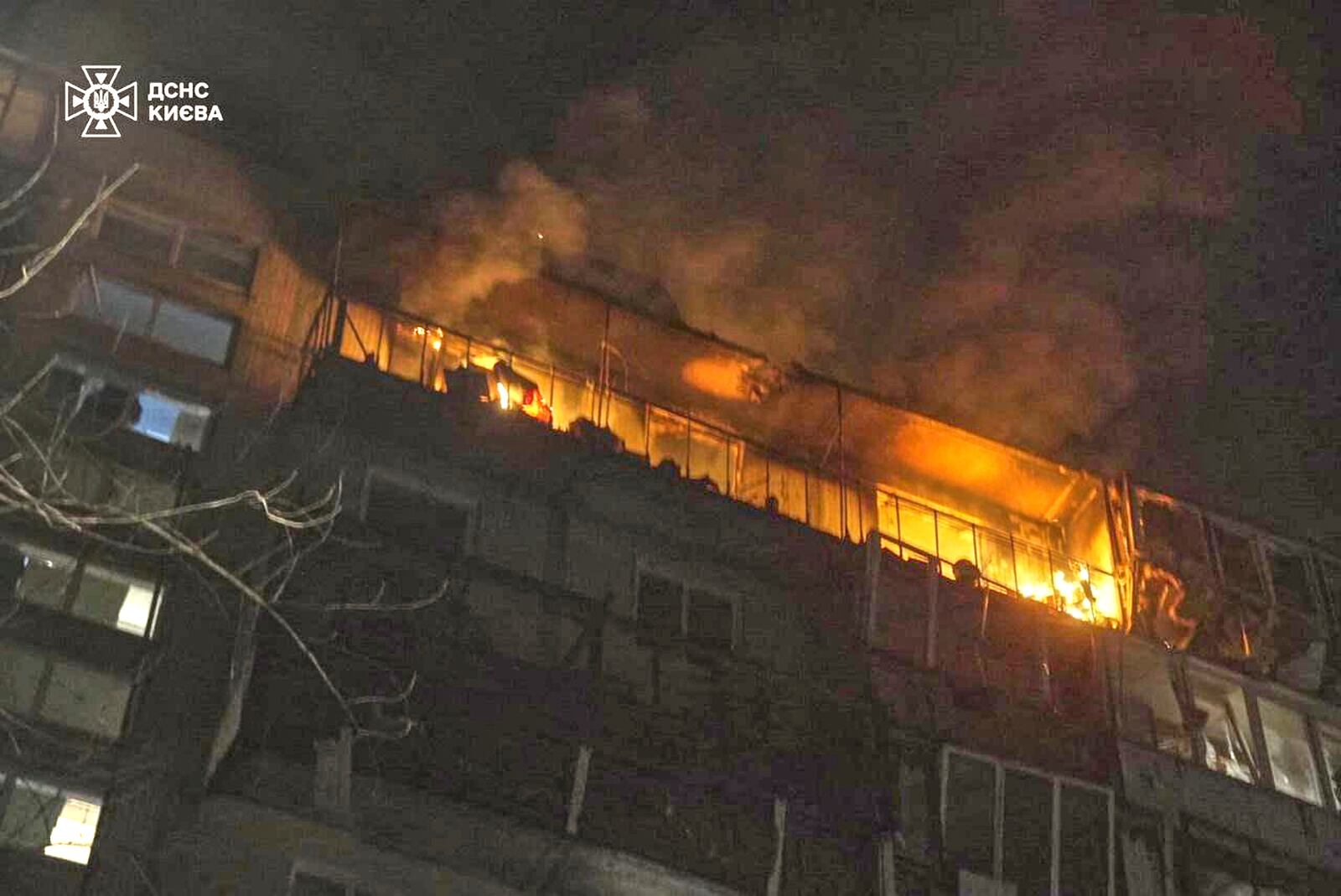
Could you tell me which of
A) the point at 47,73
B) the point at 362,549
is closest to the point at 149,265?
the point at 47,73

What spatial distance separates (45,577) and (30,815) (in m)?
2.74

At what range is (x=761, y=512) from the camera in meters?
20.5

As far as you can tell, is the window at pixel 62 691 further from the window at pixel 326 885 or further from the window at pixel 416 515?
the window at pixel 416 515

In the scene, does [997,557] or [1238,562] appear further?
[997,557]

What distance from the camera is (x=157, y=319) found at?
1969 centimetres

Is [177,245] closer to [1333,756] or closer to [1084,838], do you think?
[1084,838]

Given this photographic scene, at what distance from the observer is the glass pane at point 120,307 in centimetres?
1928

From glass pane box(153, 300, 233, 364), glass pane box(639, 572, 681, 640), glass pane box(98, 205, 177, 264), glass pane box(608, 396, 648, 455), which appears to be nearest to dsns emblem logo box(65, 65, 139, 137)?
glass pane box(98, 205, 177, 264)

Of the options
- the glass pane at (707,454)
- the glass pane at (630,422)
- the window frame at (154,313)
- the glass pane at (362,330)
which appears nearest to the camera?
the window frame at (154,313)

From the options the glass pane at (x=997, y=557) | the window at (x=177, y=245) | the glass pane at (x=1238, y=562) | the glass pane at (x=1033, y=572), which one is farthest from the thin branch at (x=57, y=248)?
the glass pane at (x=1238, y=562)

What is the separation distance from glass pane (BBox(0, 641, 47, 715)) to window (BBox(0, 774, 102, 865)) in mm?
869

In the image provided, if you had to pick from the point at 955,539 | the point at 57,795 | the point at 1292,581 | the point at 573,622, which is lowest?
the point at 57,795

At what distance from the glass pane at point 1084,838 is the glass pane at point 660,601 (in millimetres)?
4966

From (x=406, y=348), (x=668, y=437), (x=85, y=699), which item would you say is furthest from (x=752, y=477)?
(x=85, y=699)
